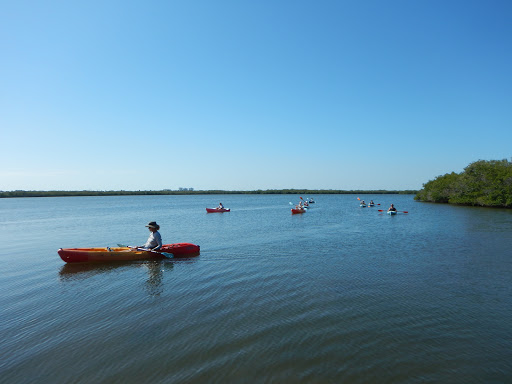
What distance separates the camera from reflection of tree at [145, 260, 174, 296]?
36.1 ft

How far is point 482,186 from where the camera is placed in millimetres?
52125

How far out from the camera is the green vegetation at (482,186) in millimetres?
48188

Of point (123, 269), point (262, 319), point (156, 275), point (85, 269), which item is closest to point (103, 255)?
point (85, 269)

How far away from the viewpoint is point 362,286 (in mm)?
10734

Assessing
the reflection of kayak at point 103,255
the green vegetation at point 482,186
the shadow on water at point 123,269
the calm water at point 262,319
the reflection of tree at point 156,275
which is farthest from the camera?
the green vegetation at point 482,186

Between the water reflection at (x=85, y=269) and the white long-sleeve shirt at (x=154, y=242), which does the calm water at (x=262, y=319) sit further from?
the white long-sleeve shirt at (x=154, y=242)

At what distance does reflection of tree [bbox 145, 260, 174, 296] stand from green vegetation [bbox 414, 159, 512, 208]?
176 ft

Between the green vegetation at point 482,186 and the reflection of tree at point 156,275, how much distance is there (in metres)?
53.7

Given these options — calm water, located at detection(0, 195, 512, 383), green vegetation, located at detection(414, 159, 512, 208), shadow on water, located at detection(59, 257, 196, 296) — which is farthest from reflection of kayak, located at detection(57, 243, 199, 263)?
green vegetation, located at detection(414, 159, 512, 208)

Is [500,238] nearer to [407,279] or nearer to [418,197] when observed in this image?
[407,279]

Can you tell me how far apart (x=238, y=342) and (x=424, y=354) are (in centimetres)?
394

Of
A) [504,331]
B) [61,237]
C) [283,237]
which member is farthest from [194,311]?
[61,237]

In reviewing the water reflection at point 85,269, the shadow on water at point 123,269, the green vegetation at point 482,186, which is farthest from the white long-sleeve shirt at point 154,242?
the green vegetation at point 482,186

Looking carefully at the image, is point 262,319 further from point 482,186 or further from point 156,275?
A: point 482,186
